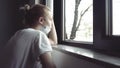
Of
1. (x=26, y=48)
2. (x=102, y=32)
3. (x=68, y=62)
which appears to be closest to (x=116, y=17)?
(x=102, y=32)

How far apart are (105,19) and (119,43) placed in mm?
161

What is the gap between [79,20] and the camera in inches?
62.7

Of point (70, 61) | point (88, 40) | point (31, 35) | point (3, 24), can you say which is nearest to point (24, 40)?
point (31, 35)

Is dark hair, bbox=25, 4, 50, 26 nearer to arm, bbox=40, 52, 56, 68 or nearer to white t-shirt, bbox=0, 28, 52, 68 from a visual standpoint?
white t-shirt, bbox=0, 28, 52, 68

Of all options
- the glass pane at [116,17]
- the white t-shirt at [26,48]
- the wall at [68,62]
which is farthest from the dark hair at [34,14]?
the glass pane at [116,17]

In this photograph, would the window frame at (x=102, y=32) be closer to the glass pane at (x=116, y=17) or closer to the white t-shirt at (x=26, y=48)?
the glass pane at (x=116, y=17)

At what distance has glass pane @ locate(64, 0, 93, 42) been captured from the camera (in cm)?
139

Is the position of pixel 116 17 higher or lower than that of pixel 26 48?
higher

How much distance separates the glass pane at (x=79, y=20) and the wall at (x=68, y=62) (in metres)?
0.19

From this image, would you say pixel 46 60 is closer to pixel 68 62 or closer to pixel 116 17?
pixel 68 62

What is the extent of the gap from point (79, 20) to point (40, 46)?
1.65 feet

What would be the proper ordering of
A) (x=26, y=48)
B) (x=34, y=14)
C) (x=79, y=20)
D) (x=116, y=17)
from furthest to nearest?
(x=79, y=20), (x=34, y=14), (x=26, y=48), (x=116, y=17)

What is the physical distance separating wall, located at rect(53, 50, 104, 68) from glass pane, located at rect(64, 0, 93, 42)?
0.19 metres

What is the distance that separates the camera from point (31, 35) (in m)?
1.22
